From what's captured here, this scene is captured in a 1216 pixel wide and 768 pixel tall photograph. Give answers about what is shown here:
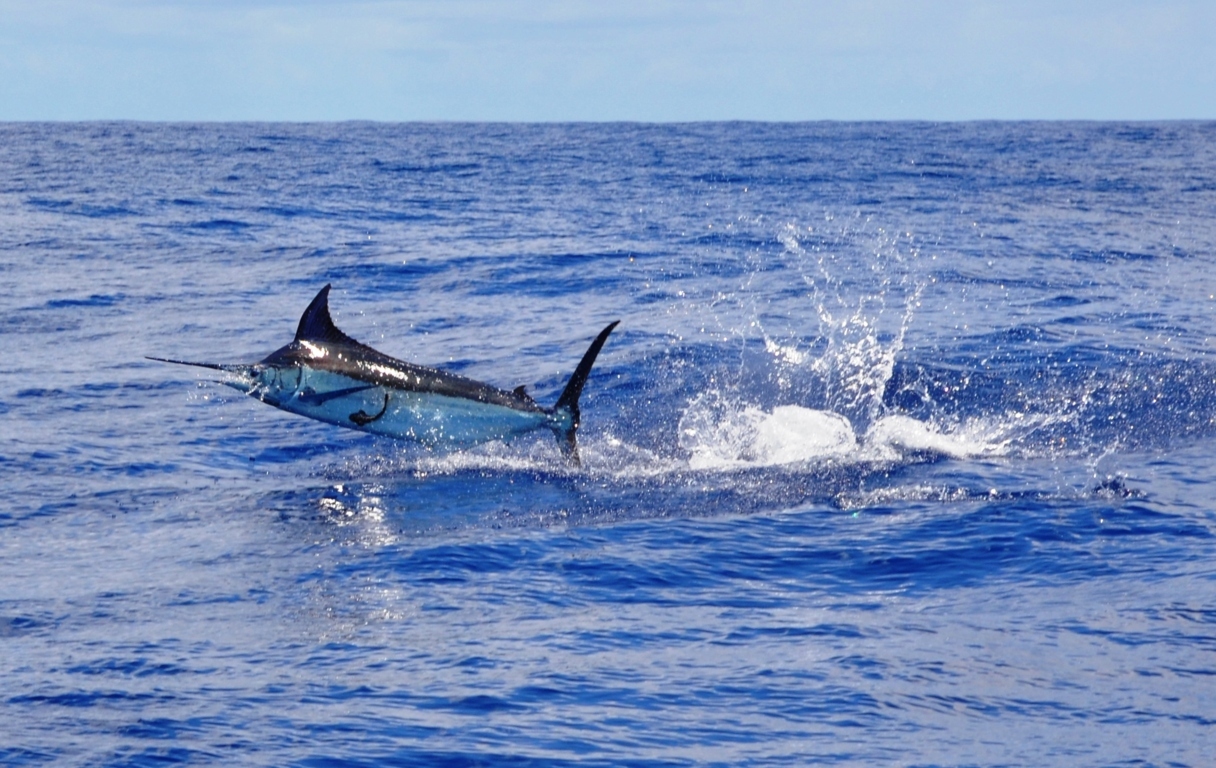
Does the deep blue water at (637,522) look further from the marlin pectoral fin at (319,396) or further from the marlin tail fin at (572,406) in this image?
the marlin pectoral fin at (319,396)

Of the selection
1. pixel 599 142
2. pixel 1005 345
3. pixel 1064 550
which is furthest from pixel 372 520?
pixel 599 142

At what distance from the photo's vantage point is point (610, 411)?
13.5 metres

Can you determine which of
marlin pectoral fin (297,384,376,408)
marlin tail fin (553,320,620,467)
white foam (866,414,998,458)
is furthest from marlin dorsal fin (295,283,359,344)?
white foam (866,414,998,458)

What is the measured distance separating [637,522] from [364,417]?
2027mm

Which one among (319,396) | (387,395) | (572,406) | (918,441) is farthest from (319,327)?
(918,441)

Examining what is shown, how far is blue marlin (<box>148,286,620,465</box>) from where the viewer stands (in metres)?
9.82

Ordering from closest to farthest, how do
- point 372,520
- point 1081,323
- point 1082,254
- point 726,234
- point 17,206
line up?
point 372,520
point 1081,323
point 1082,254
point 726,234
point 17,206

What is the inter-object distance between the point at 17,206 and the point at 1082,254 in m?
21.8

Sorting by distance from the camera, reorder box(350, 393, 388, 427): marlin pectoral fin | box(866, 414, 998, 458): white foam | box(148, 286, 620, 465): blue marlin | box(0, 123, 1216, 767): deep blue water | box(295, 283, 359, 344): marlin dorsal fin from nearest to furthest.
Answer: box(0, 123, 1216, 767): deep blue water < box(148, 286, 620, 465): blue marlin < box(350, 393, 388, 427): marlin pectoral fin < box(295, 283, 359, 344): marlin dorsal fin < box(866, 414, 998, 458): white foam

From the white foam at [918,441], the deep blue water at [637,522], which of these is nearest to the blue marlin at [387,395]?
the deep blue water at [637,522]

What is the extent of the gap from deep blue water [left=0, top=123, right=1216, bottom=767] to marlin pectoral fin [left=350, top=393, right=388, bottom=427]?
61 cm

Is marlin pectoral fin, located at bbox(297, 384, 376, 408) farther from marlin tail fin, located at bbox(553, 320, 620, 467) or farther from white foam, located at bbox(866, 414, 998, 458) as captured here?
white foam, located at bbox(866, 414, 998, 458)

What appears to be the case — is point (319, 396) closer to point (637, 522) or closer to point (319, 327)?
point (319, 327)

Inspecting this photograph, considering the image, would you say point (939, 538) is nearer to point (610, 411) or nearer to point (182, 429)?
point (610, 411)
